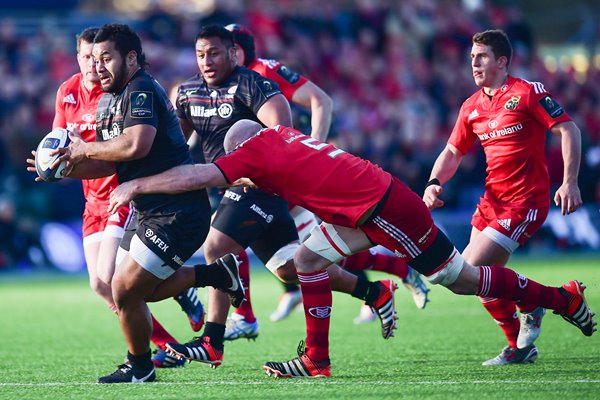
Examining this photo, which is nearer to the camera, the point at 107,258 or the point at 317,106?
the point at 107,258

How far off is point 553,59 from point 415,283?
65.7ft

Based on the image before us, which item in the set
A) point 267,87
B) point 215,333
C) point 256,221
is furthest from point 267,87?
point 215,333

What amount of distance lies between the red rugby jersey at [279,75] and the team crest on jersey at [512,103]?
7.12 ft

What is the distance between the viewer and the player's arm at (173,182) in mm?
6426

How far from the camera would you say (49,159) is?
655 centimetres

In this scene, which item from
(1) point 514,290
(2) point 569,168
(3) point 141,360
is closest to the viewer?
(3) point 141,360

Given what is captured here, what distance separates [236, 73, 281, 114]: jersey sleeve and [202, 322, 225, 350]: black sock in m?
1.68

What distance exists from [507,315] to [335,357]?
4.44ft

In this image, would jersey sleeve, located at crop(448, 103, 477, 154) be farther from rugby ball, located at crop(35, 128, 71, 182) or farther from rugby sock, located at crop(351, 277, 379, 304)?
rugby ball, located at crop(35, 128, 71, 182)

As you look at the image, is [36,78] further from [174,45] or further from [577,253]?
[577,253]

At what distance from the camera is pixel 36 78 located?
18.6 meters

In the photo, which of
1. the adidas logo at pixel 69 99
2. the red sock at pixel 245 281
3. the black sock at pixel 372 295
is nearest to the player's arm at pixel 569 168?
the black sock at pixel 372 295

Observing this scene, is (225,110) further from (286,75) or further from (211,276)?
(211,276)

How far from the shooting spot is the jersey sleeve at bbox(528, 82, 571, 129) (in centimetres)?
773
